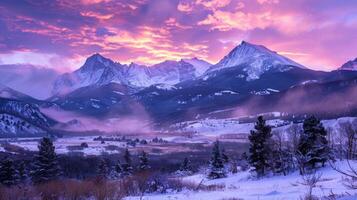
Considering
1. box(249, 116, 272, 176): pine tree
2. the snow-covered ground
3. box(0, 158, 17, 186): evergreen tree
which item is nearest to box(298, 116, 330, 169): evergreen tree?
the snow-covered ground

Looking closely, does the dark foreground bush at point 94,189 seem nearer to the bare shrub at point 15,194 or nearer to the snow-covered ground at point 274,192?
the bare shrub at point 15,194

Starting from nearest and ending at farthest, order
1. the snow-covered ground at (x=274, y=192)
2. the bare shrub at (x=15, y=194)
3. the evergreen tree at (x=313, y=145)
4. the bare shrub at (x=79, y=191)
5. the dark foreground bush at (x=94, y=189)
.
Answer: the snow-covered ground at (x=274, y=192) → the bare shrub at (x=15, y=194) → the dark foreground bush at (x=94, y=189) → the bare shrub at (x=79, y=191) → the evergreen tree at (x=313, y=145)

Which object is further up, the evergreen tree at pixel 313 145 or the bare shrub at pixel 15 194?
the evergreen tree at pixel 313 145

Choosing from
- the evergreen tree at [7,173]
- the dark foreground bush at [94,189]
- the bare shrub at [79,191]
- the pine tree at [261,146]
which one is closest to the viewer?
the dark foreground bush at [94,189]

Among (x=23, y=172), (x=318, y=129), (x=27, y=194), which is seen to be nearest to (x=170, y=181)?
(x=27, y=194)

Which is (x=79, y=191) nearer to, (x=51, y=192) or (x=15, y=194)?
(x=51, y=192)

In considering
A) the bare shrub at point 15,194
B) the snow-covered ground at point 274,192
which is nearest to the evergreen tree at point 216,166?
the snow-covered ground at point 274,192

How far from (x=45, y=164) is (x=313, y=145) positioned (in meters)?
33.8

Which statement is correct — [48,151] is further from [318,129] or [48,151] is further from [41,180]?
[318,129]

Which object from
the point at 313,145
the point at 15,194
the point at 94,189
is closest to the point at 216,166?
the point at 313,145

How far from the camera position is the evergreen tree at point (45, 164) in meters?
57.1

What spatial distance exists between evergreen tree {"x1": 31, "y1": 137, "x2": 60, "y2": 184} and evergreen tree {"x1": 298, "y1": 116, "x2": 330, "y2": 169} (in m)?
30.6

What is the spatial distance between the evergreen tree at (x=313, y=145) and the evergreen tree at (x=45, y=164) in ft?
100

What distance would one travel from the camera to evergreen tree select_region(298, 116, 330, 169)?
5681 cm
